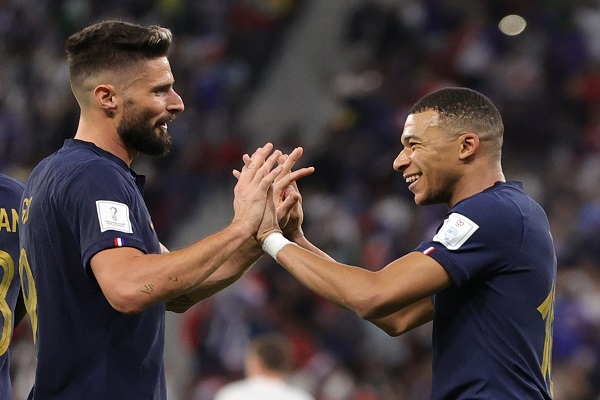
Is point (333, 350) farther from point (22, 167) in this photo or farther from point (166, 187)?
point (22, 167)

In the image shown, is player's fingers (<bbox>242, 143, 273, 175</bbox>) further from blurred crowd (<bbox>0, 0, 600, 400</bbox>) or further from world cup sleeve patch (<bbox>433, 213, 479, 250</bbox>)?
blurred crowd (<bbox>0, 0, 600, 400</bbox>)

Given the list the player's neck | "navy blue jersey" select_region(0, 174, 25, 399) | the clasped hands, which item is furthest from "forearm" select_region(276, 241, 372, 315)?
"navy blue jersey" select_region(0, 174, 25, 399)

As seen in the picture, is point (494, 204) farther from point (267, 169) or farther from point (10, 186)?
point (10, 186)

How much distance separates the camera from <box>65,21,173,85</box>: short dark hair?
4.39m

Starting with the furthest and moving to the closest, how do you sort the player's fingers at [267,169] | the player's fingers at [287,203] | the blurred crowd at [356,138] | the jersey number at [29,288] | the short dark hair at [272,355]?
the blurred crowd at [356,138] < the short dark hair at [272,355] < the player's fingers at [287,203] < the player's fingers at [267,169] < the jersey number at [29,288]

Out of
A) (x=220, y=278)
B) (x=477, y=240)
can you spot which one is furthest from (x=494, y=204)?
(x=220, y=278)

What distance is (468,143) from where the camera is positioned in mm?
4465

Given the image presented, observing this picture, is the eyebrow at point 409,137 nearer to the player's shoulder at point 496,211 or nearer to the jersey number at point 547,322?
the player's shoulder at point 496,211

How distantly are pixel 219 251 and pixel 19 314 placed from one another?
1426 millimetres

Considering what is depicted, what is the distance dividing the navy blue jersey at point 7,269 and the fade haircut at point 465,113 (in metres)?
1.81

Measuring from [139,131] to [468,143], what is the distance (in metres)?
1.29

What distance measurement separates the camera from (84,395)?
4.09m

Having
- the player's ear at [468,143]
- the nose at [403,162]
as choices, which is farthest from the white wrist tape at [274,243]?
the player's ear at [468,143]

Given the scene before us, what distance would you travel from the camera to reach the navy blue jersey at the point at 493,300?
4.17 meters
